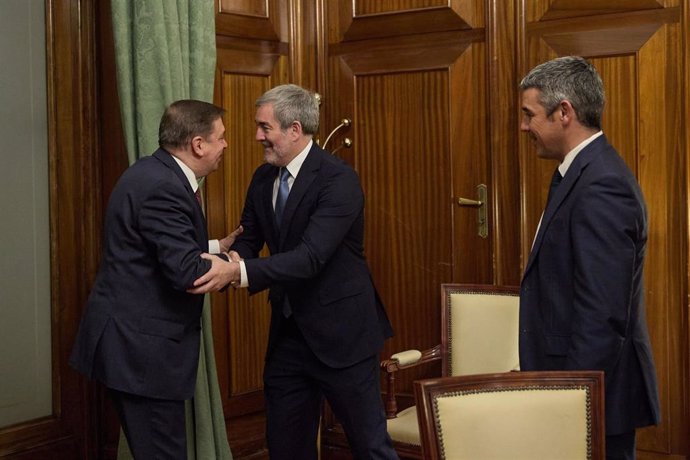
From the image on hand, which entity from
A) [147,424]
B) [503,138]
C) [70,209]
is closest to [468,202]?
[503,138]

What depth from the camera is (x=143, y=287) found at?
8.61ft

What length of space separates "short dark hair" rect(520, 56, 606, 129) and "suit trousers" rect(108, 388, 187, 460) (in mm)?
1347

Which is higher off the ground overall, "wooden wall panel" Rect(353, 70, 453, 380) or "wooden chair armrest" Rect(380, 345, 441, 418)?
"wooden wall panel" Rect(353, 70, 453, 380)

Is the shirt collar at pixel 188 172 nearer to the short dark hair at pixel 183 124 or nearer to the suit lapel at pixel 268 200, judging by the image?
the short dark hair at pixel 183 124

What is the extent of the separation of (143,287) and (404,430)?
1146mm

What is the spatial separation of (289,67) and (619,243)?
7.43 feet

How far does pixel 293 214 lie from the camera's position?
2.87m

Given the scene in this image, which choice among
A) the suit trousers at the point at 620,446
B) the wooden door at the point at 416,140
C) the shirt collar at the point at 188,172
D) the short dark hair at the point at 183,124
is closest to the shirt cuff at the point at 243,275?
the shirt collar at the point at 188,172

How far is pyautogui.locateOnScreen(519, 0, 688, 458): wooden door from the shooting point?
329 centimetres

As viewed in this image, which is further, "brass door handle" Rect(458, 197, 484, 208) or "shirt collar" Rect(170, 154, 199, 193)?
"brass door handle" Rect(458, 197, 484, 208)

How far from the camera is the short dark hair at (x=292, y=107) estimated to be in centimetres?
289

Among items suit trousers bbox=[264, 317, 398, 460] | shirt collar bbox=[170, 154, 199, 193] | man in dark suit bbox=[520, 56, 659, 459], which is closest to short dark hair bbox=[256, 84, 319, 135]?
shirt collar bbox=[170, 154, 199, 193]

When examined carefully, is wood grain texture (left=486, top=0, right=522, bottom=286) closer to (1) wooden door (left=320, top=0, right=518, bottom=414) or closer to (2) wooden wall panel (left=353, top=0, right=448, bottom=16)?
(1) wooden door (left=320, top=0, right=518, bottom=414)

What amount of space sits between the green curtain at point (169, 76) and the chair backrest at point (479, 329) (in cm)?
86
